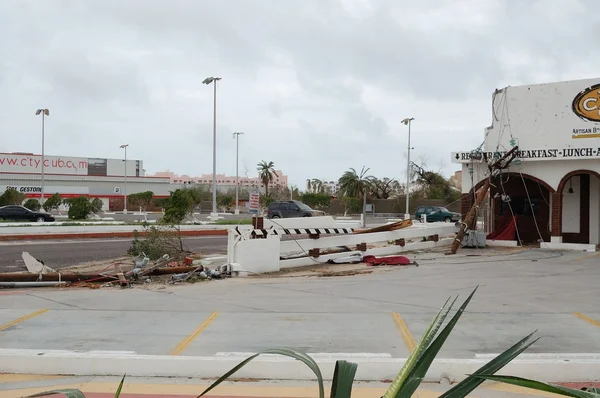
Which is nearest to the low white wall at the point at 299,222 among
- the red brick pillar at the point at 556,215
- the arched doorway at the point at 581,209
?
the red brick pillar at the point at 556,215

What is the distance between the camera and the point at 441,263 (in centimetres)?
1781

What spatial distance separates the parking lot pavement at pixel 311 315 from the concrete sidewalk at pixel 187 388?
2.77ft

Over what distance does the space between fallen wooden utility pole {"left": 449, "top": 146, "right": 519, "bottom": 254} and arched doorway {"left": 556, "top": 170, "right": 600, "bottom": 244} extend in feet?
8.32

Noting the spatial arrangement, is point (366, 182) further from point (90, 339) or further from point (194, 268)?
point (90, 339)

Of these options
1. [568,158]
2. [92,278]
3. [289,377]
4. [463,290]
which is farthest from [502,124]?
[289,377]

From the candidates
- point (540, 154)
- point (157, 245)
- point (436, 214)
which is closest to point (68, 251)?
point (157, 245)

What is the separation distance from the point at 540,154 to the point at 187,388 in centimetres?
1938

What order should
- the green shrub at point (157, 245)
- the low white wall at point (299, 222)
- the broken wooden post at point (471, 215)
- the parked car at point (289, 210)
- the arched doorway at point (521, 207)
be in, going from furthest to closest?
the parked car at point (289, 210) < the arched doorway at point (521, 207) < the broken wooden post at point (471, 215) < the green shrub at point (157, 245) < the low white wall at point (299, 222)

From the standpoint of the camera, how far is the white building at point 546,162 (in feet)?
70.6

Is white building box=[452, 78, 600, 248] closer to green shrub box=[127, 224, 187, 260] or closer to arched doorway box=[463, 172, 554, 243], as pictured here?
arched doorway box=[463, 172, 554, 243]

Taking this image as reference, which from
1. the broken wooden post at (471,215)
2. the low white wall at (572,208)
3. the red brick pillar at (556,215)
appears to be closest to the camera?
the broken wooden post at (471,215)

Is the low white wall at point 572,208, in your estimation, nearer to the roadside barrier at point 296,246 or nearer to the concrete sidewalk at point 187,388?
the roadside barrier at point 296,246

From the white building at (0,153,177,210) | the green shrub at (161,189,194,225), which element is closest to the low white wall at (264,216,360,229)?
the green shrub at (161,189,194,225)

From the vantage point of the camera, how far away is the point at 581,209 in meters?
23.4
